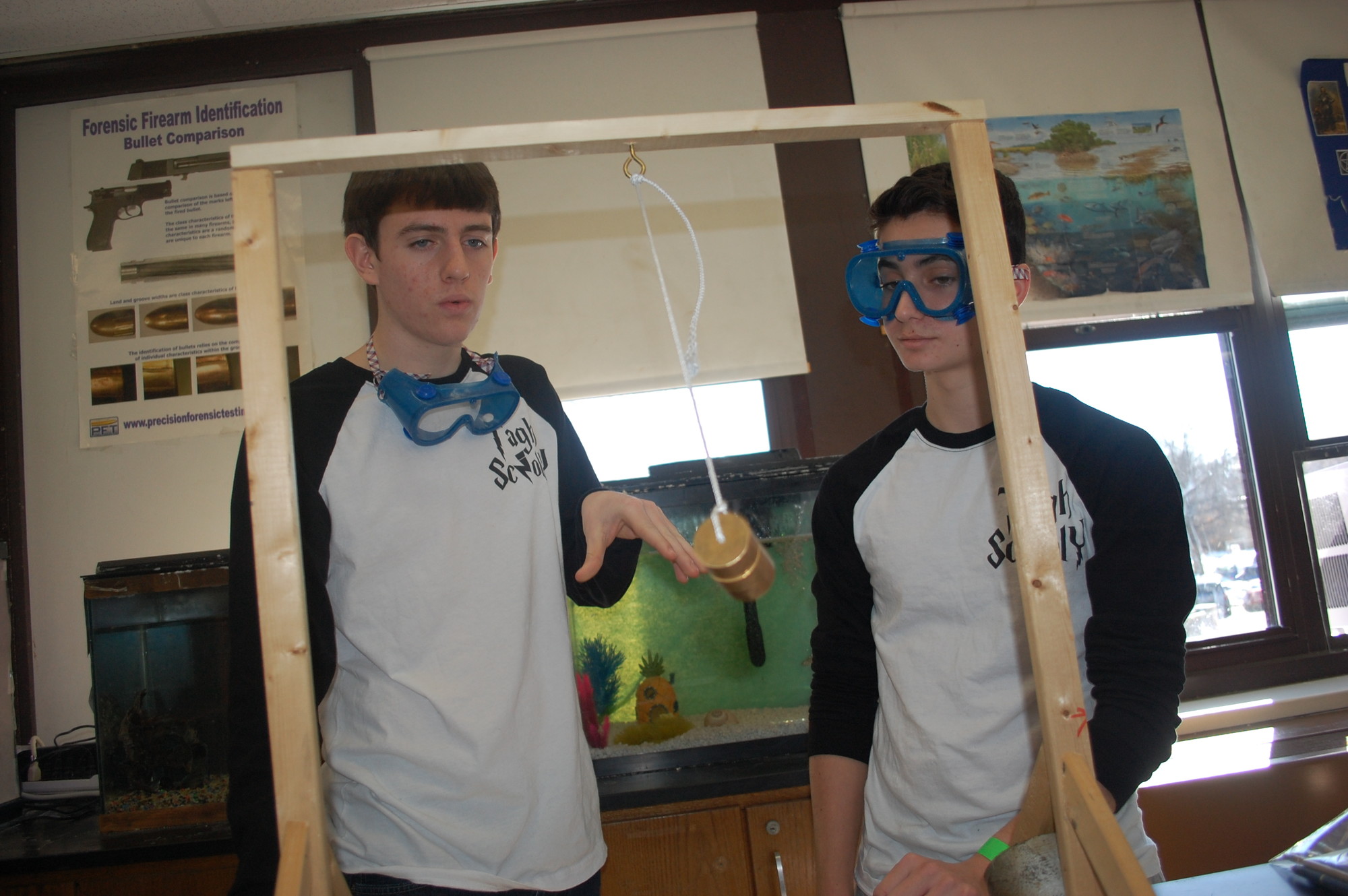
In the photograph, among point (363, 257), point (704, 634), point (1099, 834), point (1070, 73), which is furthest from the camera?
point (1070, 73)

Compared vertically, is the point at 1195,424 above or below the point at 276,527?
above

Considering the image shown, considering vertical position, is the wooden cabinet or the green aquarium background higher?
→ the green aquarium background

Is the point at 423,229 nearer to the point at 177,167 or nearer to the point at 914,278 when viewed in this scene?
the point at 914,278

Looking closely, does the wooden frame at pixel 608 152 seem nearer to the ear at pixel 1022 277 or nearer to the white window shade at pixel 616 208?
the ear at pixel 1022 277

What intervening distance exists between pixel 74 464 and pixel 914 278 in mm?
2334

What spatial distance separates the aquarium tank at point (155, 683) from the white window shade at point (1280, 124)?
116 inches

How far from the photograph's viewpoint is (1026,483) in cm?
81

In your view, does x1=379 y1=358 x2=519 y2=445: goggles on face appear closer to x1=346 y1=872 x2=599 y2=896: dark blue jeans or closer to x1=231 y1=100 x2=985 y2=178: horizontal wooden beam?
x1=231 y1=100 x2=985 y2=178: horizontal wooden beam

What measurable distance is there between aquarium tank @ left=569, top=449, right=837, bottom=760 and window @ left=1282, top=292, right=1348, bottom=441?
1.73 meters

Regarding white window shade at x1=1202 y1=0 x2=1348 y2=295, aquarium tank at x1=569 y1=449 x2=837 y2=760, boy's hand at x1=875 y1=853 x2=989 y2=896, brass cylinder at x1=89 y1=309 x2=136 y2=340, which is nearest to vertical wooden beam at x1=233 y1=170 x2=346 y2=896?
boy's hand at x1=875 y1=853 x2=989 y2=896

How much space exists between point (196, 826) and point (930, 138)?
2543 millimetres

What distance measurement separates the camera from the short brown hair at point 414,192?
40.8 inches

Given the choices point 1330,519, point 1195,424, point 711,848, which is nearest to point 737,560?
point 711,848

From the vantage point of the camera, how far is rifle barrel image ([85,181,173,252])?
2348mm
